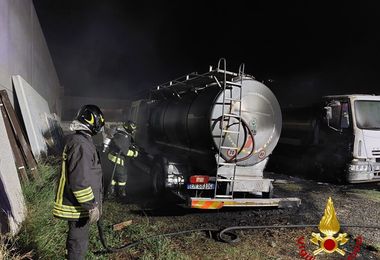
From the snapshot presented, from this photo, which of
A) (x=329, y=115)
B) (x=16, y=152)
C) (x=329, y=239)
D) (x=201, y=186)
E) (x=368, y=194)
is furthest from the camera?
(x=329, y=115)

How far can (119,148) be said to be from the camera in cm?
655

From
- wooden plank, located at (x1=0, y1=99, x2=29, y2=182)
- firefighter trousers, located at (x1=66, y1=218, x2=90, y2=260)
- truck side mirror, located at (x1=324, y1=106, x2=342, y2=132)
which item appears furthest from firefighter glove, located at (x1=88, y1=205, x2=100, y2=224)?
truck side mirror, located at (x1=324, y1=106, x2=342, y2=132)

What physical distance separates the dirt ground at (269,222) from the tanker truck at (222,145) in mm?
294

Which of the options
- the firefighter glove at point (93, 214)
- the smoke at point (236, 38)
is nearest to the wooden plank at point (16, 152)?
the firefighter glove at point (93, 214)

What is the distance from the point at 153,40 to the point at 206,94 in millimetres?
9276

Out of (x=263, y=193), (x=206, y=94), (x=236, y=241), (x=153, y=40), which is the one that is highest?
(x=153, y=40)

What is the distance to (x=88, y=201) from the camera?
2953 millimetres

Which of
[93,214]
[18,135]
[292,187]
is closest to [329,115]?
[292,187]

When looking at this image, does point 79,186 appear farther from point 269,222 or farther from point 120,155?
point 120,155

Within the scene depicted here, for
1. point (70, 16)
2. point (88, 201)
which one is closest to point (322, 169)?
point (88, 201)

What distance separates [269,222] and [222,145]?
140cm

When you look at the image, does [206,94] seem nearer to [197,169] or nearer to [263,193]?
[197,169]

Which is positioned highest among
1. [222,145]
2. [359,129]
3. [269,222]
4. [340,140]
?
[359,129]

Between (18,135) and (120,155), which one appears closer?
(18,135)
